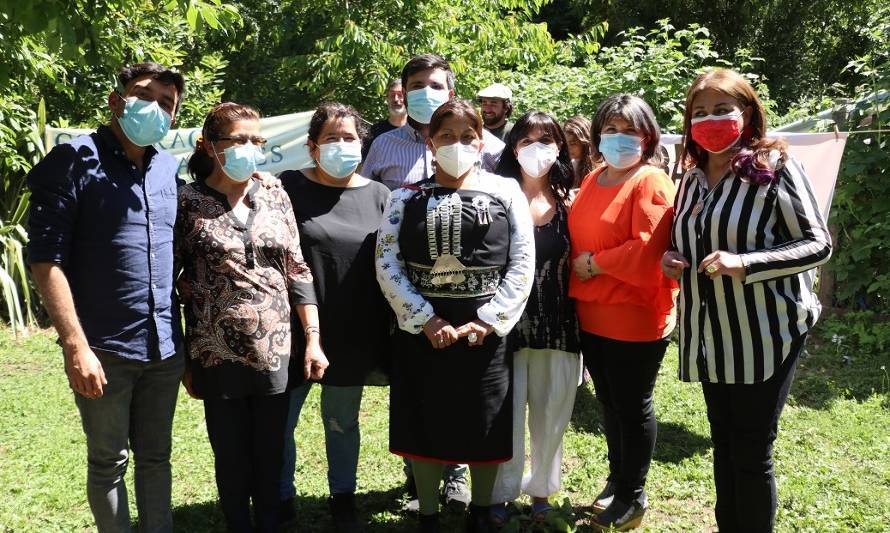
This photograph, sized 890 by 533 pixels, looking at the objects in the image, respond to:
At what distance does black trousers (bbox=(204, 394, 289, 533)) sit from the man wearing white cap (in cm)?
272

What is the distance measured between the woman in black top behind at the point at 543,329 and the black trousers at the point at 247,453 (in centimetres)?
108

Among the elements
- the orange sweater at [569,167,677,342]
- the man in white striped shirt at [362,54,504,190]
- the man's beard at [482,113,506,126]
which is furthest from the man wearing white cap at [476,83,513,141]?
the orange sweater at [569,167,677,342]

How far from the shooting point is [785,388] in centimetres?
302

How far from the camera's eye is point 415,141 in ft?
13.2

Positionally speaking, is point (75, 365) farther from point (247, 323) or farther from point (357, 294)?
point (357, 294)

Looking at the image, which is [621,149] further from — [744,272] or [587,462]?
[587,462]

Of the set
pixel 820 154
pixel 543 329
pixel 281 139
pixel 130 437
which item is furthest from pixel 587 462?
pixel 281 139

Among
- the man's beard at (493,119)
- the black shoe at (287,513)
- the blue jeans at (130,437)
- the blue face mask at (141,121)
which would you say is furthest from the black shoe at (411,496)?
the man's beard at (493,119)

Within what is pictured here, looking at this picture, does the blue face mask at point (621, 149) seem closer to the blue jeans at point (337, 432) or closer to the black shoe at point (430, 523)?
the blue jeans at point (337, 432)

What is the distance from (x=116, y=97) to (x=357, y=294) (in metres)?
1.28

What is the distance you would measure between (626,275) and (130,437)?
2.22 metres

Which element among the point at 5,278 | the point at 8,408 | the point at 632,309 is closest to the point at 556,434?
the point at 632,309

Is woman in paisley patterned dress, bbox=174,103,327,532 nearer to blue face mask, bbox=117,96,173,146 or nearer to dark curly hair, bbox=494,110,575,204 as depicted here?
blue face mask, bbox=117,96,173,146

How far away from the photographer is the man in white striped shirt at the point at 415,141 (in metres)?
3.95
